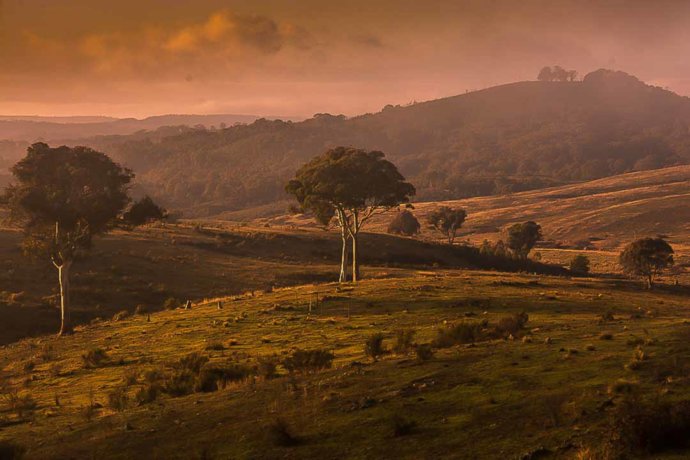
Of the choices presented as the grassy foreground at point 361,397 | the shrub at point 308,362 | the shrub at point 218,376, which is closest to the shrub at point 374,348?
the grassy foreground at point 361,397

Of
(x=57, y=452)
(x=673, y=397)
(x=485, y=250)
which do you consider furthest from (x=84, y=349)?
(x=485, y=250)

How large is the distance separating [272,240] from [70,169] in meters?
55.6

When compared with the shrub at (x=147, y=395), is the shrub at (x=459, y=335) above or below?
above

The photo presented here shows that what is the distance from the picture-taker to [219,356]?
90.2 ft

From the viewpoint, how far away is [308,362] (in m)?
21.4

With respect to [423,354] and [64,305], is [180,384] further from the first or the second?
[64,305]

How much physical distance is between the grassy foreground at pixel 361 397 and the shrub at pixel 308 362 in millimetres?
520

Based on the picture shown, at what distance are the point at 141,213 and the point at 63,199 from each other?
5445mm

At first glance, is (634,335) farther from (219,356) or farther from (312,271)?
(312,271)

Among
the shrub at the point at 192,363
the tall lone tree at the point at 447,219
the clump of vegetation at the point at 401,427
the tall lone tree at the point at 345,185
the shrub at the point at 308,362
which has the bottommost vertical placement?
the shrub at the point at 192,363

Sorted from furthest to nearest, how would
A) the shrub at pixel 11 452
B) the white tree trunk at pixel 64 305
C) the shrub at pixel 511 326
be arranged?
the white tree trunk at pixel 64 305
the shrub at pixel 511 326
the shrub at pixel 11 452

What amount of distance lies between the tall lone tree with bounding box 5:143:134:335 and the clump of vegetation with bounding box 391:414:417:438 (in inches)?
1234

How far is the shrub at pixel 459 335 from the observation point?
23812 millimetres

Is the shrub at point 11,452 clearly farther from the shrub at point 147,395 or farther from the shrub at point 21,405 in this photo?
the shrub at point 21,405
